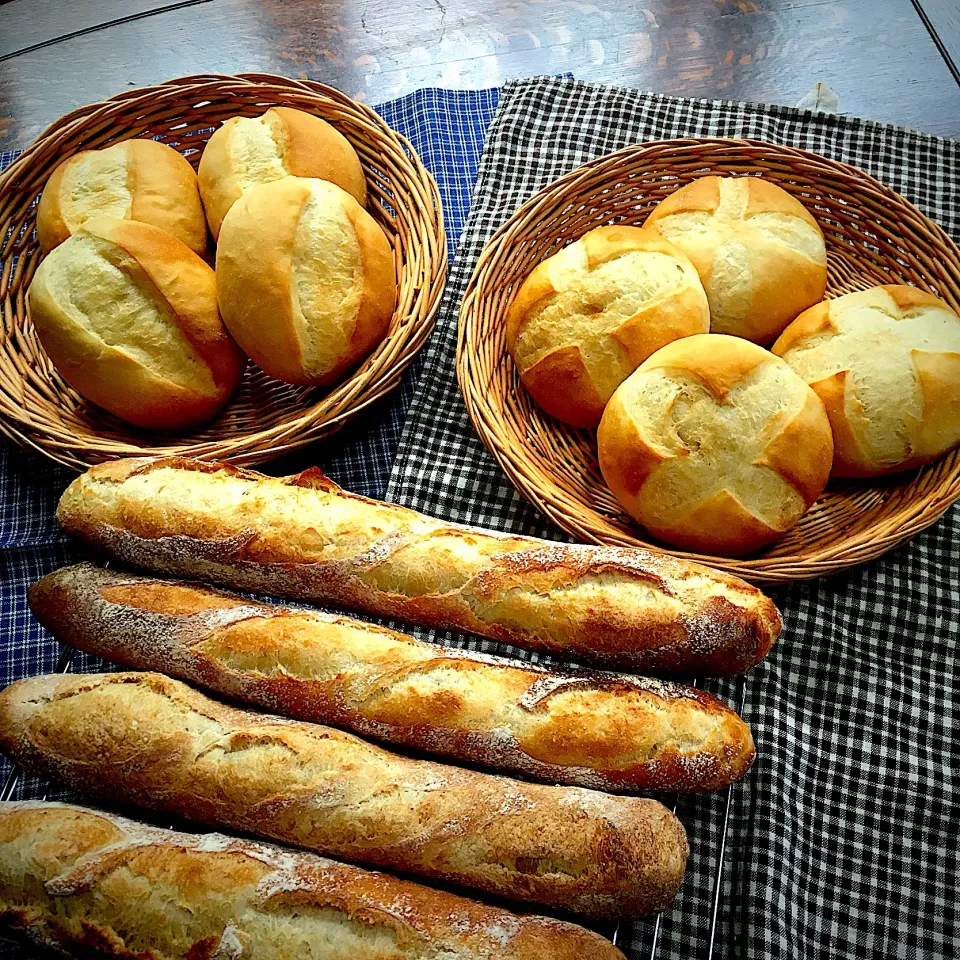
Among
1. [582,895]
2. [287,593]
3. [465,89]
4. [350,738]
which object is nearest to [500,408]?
[287,593]

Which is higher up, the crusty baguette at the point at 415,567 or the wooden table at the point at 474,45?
the wooden table at the point at 474,45

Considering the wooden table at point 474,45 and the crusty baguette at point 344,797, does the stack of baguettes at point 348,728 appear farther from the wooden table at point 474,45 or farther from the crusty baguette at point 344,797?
the wooden table at point 474,45

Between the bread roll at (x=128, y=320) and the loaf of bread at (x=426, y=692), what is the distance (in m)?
0.39

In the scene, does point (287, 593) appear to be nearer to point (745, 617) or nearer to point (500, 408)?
point (500, 408)

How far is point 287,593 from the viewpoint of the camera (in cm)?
135

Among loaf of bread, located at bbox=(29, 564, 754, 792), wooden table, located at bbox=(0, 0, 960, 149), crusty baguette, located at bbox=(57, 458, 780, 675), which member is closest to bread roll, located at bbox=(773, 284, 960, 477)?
crusty baguette, located at bbox=(57, 458, 780, 675)

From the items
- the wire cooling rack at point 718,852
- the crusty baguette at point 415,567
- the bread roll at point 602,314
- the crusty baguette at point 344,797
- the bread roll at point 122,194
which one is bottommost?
the wire cooling rack at point 718,852

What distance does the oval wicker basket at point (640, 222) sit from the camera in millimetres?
1400

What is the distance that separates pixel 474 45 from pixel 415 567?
158 cm

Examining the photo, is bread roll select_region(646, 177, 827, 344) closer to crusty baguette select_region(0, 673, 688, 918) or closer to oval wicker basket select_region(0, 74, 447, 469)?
oval wicker basket select_region(0, 74, 447, 469)

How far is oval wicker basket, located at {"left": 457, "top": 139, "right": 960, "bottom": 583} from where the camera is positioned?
1400mm

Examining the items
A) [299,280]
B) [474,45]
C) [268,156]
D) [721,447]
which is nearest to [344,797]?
[721,447]

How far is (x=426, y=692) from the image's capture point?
1193mm

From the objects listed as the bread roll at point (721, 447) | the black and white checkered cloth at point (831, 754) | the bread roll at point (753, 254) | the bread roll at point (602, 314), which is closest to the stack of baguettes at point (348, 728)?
the bread roll at point (721, 447)
